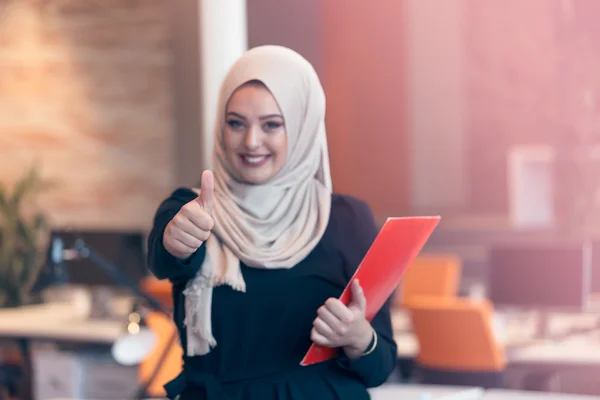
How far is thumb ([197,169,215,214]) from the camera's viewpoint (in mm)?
1210

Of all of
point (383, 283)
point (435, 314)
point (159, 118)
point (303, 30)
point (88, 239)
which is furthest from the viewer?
point (303, 30)

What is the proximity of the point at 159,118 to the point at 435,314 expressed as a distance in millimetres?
2612

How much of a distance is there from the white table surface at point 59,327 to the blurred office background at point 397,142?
2 cm

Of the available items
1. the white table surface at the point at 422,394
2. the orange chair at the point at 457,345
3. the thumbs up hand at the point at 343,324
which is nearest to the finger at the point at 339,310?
the thumbs up hand at the point at 343,324

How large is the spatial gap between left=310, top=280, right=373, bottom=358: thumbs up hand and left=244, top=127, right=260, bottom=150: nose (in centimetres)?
26

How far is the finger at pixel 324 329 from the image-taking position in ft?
4.06

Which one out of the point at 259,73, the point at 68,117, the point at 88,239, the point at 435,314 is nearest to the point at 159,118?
the point at 68,117

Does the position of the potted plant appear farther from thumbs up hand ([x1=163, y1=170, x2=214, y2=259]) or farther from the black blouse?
thumbs up hand ([x1=163, y1=170, x2=214, y2=259])

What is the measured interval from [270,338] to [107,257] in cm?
337

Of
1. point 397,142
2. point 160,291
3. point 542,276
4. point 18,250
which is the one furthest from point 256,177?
point 397,142

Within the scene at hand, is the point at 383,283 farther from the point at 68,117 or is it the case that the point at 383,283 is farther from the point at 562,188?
the point at 562,188

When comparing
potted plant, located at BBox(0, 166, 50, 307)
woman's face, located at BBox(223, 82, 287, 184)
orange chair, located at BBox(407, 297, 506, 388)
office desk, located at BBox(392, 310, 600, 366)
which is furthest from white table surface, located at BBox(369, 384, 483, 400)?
potted plant, located at BBox(0, 166, 50, 307)

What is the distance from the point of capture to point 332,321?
1236mm

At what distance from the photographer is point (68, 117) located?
5.70 metres
